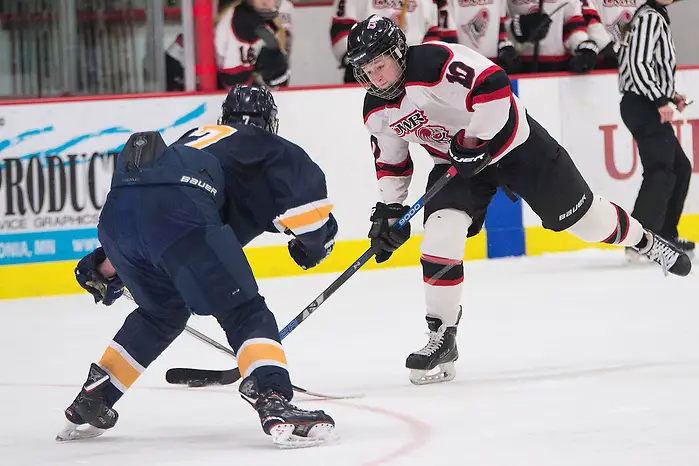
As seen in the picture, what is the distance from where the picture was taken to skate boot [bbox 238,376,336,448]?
2.52 m

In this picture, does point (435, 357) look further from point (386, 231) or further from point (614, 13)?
point (614, 13)

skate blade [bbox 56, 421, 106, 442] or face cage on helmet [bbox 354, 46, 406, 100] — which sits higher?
face cage on helmet [bbox 354, 46, 406, 100]

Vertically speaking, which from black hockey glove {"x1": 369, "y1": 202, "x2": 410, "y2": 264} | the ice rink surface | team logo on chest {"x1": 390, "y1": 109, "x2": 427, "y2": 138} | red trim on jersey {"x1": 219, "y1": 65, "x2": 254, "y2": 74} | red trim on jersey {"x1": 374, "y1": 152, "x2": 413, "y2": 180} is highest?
team logo on chest {"x1": 390, "y1": 109, "x2": 427, "y2": 138}

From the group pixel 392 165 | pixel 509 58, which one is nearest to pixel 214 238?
pixel 392 165

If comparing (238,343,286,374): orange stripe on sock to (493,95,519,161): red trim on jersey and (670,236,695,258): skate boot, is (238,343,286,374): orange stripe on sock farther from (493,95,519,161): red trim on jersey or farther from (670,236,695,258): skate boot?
(670,236,695,258): skate boot

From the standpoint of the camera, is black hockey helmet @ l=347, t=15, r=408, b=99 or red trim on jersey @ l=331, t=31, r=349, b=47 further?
red trim on jersey @ l=331, t=31, r=349, b=47

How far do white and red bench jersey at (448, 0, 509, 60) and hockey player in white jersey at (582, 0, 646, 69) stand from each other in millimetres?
541

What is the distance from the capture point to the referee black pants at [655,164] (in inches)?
219

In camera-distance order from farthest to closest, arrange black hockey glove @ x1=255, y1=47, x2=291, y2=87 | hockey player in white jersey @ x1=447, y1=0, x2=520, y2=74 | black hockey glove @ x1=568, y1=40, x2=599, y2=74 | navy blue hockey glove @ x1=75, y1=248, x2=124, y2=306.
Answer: hockey player in white jersey @ x1=447, y1=0, x2=520, y2=74, black hockey glove @ x1=568, y1=40, x2=599, y2=74, black hockey glove @ x1=255, y1=47, x2=291, y2=87, navy blue hockey glove @ x1=75, y1=248, x2=124, y2=306

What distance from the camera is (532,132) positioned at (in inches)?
138

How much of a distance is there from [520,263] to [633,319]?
1.71 m

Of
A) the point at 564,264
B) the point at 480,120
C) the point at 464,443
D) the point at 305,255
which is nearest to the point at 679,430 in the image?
the point at 464,443

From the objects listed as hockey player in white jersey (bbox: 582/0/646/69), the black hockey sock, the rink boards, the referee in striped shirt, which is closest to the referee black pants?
the referee in striped shirt

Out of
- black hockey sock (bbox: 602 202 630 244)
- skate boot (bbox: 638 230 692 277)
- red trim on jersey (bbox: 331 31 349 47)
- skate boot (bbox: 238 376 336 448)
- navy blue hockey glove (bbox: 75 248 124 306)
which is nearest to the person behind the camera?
skate boot (bbox: 238 376 336 448)
